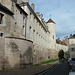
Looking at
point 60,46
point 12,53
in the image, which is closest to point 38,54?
point 12,53

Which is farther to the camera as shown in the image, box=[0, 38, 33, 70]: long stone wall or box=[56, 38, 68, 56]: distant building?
box=[56, 38, 68, 56]: distant building

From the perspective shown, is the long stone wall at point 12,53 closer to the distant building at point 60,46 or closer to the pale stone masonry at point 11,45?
the pale stone masonry at point 11,45

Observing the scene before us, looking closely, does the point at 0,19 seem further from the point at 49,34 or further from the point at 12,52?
the point at 49,34

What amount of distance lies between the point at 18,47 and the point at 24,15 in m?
9.52

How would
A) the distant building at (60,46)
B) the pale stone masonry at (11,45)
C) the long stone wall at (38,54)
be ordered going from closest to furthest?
the pale stone masonry at (11,45) < the long stone wall at (38,54) < the distant building at (60,46)

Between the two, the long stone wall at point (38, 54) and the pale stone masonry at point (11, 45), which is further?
the long stone wall at point (38, 54)

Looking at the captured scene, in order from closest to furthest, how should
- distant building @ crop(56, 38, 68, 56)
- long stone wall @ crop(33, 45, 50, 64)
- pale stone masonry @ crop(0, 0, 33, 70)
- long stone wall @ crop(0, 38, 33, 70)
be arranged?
long stone wall @ crop(0, 38, 33, 70), pale stone masonry @ crop(0, 0, 33, 70), long stone wall @ crop(33, 45, 50, 64), distant building @ crop(56, 38, 68, 56)

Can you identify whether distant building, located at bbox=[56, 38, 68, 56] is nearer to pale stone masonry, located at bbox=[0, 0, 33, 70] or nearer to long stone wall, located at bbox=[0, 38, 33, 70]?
pale stone masonry, located at bbox=[0, 0, 33, 70]

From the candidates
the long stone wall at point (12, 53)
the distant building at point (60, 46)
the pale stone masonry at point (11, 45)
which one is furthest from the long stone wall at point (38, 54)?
the distant building at point (60, 46)

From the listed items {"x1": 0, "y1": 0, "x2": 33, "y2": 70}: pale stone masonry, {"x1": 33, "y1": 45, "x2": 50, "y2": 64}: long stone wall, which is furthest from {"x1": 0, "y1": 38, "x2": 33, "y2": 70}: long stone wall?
{"x1": 33, "y1": 45, "x2": 50, "y2": 64}: long stone wall

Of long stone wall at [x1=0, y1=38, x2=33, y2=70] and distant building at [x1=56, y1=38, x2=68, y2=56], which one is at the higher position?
distant building at [x1=56, y1=38, x2=68, y2=56]

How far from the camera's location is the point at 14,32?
18016 mm

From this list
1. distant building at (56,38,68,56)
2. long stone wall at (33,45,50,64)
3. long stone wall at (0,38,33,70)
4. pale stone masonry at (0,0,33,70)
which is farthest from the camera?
distant building at (56,38,68,56)

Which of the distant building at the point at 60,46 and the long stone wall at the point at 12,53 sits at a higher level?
the distant building at the point at 60,46
